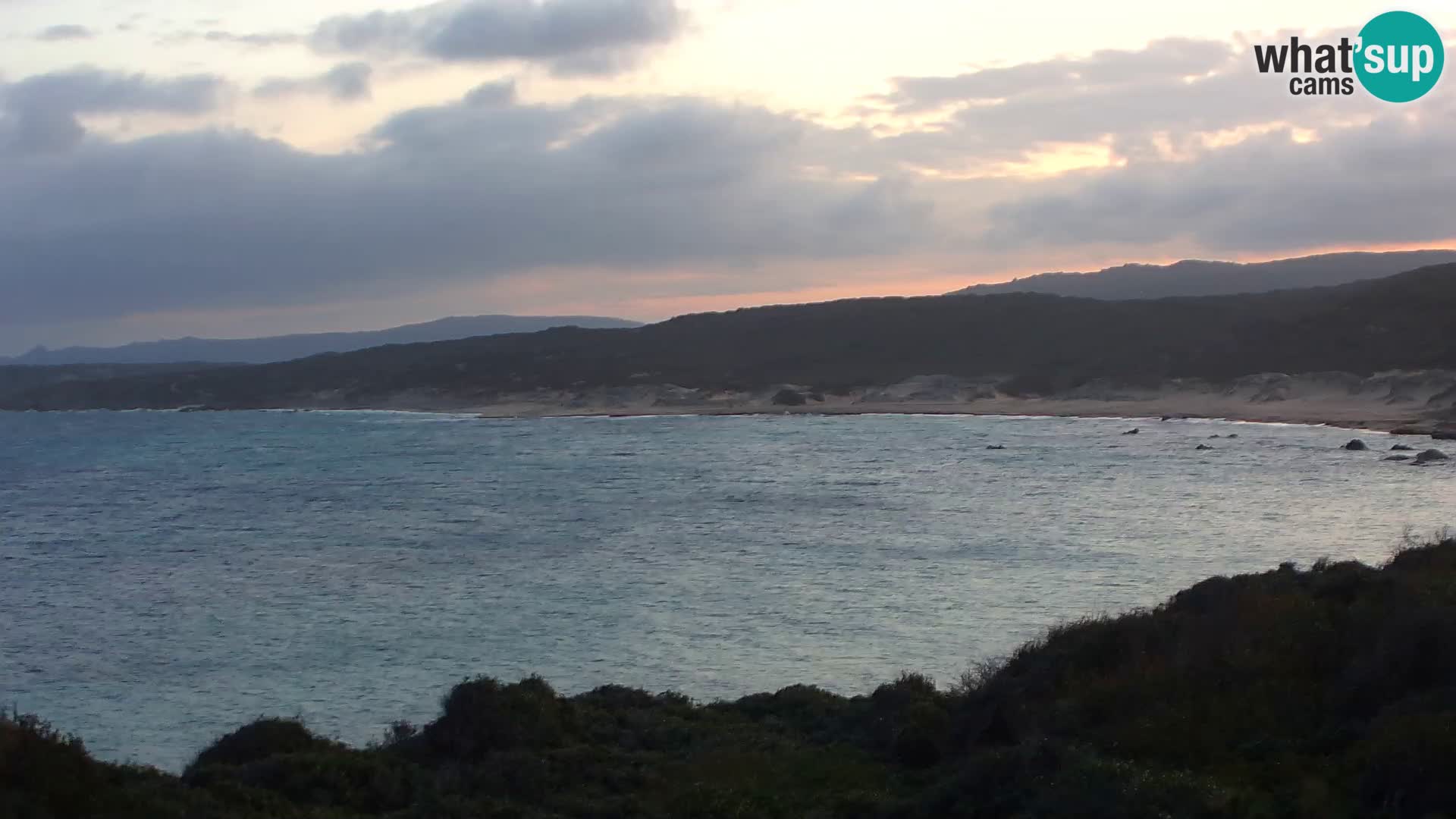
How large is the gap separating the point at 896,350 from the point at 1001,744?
118266 millimetres

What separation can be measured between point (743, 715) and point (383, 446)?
244 ft

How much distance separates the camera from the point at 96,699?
73.1 ft

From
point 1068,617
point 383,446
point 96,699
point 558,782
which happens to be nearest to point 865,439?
point 383,446

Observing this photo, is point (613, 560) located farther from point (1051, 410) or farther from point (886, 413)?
point (886, 413)

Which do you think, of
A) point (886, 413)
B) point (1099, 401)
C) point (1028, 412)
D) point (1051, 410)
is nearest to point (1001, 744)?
point (1028, 412)

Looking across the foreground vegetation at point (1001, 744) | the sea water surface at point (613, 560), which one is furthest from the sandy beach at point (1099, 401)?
the foreground vegetation at point (1001, 744)

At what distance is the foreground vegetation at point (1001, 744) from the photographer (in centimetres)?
1013

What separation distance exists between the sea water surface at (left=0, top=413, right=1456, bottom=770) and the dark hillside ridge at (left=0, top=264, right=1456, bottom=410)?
88.4ft

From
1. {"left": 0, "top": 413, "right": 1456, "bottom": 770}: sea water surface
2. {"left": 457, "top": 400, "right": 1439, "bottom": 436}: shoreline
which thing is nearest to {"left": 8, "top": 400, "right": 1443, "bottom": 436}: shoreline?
{"left": 457, "top": 400, "right": 1439, "bottom": 436}: shoreline

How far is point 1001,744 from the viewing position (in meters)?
13.7

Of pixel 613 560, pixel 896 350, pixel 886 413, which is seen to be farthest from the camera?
pixel 896 350

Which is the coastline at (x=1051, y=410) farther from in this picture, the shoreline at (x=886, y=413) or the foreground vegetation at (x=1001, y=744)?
the foreground vegetation at (x=1001, y=744)

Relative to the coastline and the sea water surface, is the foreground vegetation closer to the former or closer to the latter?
the sea water surface

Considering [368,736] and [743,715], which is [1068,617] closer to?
[743,715]
